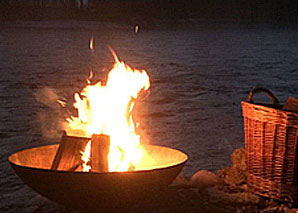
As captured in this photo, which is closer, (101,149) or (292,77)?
(101,149)

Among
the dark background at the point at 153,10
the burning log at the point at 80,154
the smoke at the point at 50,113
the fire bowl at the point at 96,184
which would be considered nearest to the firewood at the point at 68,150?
the burning log at the point at 80,154

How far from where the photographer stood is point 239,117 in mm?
7418

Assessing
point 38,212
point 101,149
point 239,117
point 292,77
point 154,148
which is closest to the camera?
point 101,149

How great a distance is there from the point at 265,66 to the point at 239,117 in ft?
23.7

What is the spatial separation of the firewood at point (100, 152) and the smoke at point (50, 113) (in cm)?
259

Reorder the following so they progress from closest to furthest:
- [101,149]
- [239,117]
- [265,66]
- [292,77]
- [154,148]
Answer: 1. [101,149]
2. [154,148]
3. [239,117]
4. [292,77]
5. [265,66]

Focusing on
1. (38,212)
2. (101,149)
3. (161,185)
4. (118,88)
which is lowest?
(38,212)

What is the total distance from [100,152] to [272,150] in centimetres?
134

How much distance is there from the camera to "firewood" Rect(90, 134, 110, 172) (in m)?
3.62

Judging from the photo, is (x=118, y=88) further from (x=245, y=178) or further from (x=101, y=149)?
(x=245, y=178)

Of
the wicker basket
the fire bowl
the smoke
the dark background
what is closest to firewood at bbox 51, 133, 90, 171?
the fire bowl

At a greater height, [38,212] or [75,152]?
[75,152]

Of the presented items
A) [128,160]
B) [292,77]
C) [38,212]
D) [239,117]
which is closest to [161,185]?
[128,160]

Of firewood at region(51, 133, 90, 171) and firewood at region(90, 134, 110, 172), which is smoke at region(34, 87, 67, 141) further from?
firewood at region(90, 134, 110, 172)
